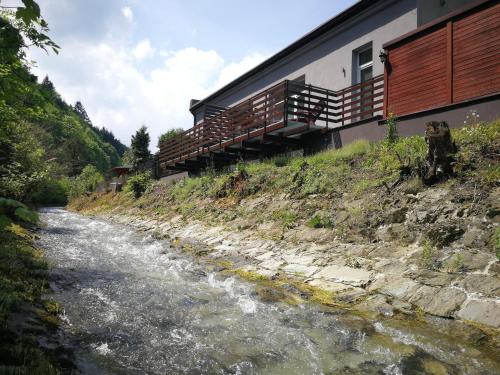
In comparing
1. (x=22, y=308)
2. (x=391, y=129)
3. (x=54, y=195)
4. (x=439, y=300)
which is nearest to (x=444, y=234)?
(x=439, y=300)

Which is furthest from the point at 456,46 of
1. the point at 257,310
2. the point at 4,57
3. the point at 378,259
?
the point at 4,57

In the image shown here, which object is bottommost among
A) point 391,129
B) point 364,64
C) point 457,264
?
point 457,264

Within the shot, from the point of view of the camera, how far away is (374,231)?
728cm

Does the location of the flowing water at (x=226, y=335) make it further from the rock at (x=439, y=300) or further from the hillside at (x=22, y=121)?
the hillside at (x=22, y=121)

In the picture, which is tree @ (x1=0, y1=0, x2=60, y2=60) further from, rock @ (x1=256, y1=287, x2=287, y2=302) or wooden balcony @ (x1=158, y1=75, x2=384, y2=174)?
wooden balcony @ (x1=158, y1=75, x2=384, y2=174)

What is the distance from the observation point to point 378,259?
21.1 ft

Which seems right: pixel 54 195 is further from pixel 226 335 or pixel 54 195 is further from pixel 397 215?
pixel 226 335

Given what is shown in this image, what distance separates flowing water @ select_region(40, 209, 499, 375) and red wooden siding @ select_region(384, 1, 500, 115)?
7604 millimetres

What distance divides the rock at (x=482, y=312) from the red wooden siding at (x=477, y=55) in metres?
6.48

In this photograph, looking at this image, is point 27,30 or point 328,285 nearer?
point 27,30

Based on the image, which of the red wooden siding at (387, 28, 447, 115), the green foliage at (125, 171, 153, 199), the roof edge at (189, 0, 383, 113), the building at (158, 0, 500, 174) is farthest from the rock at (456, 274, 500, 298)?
the green foliage at (125, 171, 153, 199)

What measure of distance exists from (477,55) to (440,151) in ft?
12.9

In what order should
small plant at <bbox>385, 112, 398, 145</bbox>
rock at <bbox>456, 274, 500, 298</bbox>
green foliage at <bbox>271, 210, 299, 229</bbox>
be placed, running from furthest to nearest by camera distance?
small plant at <bbox>385, 112, 398, 145</bbox>
green foliage at <bbox>271, 210, 299, 229</bbox>
rock at <bbox>456, 274, 500, 298</bbox>

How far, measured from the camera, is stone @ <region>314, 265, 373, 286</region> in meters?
5.91
